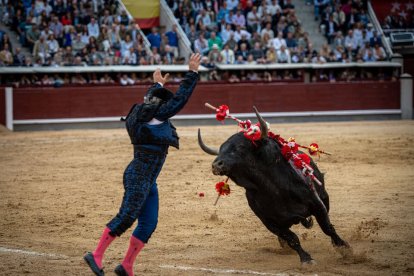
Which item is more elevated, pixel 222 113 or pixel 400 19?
pixel 222 113

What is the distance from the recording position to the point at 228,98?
68.1ft

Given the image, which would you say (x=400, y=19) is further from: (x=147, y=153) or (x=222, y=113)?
(x=147, y=153)

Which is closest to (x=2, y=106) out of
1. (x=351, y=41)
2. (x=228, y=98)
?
(x=228, y=98)

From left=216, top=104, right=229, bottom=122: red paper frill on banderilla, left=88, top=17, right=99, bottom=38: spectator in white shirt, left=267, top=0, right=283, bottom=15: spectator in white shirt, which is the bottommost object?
left=88, top=17, right=99, bottom=38: spectator in white shirt

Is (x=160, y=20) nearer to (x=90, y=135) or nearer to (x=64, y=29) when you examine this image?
(x=64, y=29)

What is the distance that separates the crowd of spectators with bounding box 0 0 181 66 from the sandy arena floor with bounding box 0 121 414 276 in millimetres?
4109

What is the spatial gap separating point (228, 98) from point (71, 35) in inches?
169

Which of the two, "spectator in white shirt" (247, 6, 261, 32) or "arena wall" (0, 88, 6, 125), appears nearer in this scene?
"arena wall" (0, 88, 6, 125)

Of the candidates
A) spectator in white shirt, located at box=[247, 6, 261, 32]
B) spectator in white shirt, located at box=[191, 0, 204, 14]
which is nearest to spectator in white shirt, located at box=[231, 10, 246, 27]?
spectator in white shirt, located at box=[247, 6, 261, 32]

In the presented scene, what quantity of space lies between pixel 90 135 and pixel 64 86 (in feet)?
7.85

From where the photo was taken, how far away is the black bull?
572cm

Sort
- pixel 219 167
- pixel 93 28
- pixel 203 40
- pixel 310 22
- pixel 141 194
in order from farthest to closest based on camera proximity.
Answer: pixel 310 22 → pixel 203 40 → pixel 93 28 → pixel 219 167 → pixel 141 194

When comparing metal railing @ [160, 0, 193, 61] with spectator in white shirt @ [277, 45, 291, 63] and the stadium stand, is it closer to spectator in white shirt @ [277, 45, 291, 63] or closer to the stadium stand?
the stadium stand

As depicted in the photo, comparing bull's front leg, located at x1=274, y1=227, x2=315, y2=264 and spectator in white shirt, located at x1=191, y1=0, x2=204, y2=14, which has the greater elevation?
spectator in white shirt, located at x1=191, y1=0, x2=204, y2=14
